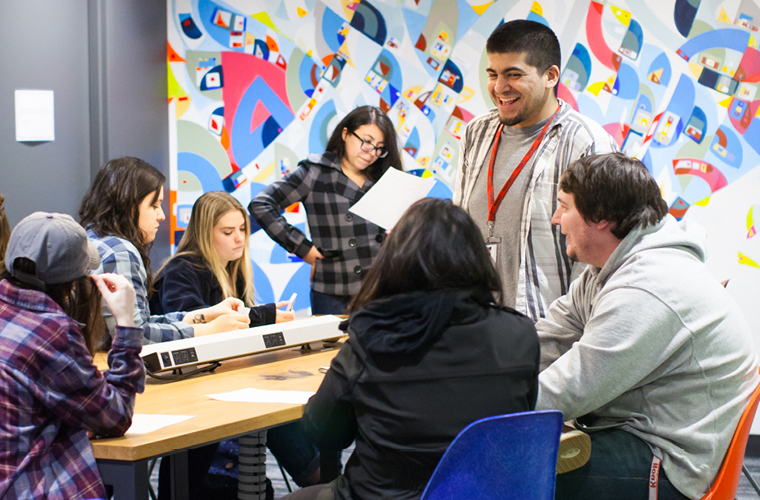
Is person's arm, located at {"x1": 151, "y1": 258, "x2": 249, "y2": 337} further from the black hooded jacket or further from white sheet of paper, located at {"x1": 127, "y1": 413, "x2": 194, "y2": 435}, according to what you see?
the black hooded jacket

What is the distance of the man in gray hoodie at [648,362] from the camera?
154 cm

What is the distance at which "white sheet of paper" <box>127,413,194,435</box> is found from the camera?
1.54 m

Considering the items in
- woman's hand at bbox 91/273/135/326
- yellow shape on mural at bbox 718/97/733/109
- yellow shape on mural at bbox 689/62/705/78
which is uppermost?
yellow shape on mural at bbox 689/62/705/78

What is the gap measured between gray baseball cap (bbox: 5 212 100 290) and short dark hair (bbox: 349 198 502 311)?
0.61 meters

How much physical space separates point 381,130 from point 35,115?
1565 mm

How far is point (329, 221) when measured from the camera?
10.6 feet

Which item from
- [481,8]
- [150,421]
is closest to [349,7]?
[481,8]

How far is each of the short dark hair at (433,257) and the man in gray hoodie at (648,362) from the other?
364 mm

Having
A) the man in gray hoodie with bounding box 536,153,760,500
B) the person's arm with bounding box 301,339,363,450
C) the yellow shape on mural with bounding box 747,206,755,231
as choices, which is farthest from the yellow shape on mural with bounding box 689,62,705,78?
the person's arm with bounding box 301,339,363,450

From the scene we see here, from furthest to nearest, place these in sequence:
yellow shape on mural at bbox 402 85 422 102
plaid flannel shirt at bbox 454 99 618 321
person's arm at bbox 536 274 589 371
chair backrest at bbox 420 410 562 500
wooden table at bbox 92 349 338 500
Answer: yellow shape on mural at bbox 402 85 422 102 → plaid flannel shirt at bbox 454 99 618 321 → person's arm at bbox 536 274 589 371 → wooden table at bbox 92 349 338 500 → chair backrest at bbox 420 410 562 500

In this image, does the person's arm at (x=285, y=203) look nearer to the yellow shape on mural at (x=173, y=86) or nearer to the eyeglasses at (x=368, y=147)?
the eyeglasses at (x=368, y=147)

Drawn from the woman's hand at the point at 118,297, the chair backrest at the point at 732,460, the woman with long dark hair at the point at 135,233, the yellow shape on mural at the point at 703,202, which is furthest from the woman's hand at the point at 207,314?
the yellow shape on mural at the point at 703,202

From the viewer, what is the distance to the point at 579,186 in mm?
1702

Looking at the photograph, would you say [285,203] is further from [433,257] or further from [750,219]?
[750,219]
